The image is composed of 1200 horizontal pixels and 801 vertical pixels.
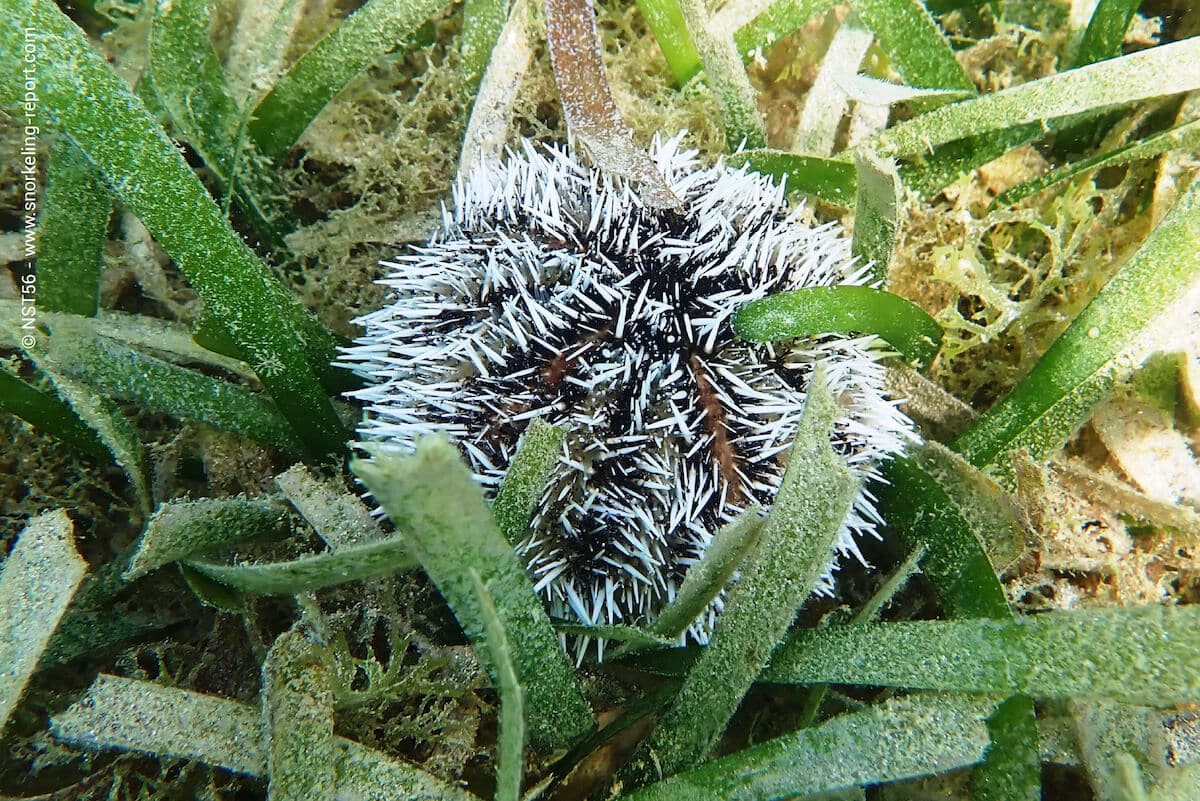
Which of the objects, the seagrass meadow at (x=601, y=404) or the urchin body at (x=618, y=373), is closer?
the seagrass meadow at (x=601, y=404)

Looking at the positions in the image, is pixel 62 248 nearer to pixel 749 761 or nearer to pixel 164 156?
pixel 164 156

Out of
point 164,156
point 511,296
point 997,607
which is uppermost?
point 164,156

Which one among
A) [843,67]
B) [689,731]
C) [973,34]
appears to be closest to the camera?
[689,731]

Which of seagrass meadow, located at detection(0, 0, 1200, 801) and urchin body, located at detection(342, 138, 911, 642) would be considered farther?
urchin body, located at detection(342, 138, 911, 642)

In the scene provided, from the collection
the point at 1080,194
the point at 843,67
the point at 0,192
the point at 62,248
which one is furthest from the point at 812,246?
the point at 0,192
